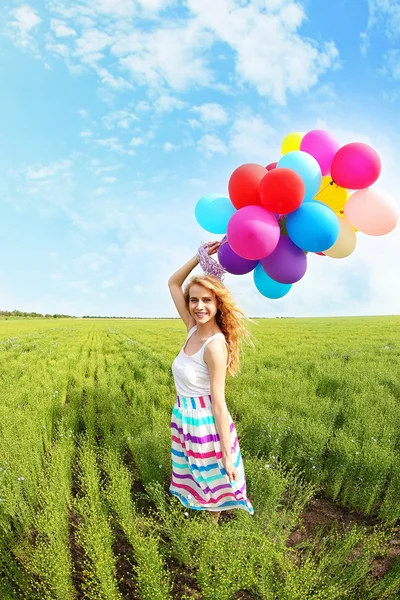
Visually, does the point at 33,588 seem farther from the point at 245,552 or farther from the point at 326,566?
the point at 326,566

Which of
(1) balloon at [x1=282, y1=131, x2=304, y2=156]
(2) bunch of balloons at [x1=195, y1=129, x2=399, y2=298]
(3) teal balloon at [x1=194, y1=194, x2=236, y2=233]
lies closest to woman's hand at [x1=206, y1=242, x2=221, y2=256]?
(2) bunch of balloons at [x1=195, y1=129, x2=399, y2=298]

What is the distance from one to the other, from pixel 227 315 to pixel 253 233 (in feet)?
2.39

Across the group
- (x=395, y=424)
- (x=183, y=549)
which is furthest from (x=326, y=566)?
(x=395, y=424)

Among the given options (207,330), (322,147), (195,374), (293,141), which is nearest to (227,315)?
(207,330)

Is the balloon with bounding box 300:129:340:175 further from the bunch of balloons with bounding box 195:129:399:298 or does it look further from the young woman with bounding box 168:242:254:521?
the young woman with bounding box 168:242:254:521

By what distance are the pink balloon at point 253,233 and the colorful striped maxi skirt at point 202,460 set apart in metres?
1.27

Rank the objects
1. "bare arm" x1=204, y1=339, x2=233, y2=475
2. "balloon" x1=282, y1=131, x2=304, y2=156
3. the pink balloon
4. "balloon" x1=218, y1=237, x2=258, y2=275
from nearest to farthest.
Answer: "bare arm" x1=204, y1=339, x2=233, y2=475
the pink balloon
"balloon" x1=218, y1=237, x2=258, y2=275
"balloon" x1=282, y1=131, x2=304, y2=156

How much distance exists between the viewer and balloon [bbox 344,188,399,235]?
3.82m

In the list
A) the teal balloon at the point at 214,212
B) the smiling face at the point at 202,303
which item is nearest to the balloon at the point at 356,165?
the teal balloon at the point at 214,212

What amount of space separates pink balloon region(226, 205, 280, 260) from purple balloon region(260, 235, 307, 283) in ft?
0.78

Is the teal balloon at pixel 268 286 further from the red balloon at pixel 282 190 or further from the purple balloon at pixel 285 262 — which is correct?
the red balloon at pixel 282 190

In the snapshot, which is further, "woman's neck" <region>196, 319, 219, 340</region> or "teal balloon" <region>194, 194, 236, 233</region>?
"teal balloon" <region>194, 194, 236, 233</region>

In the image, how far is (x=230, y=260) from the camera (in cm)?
374

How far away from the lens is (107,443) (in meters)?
4.45
